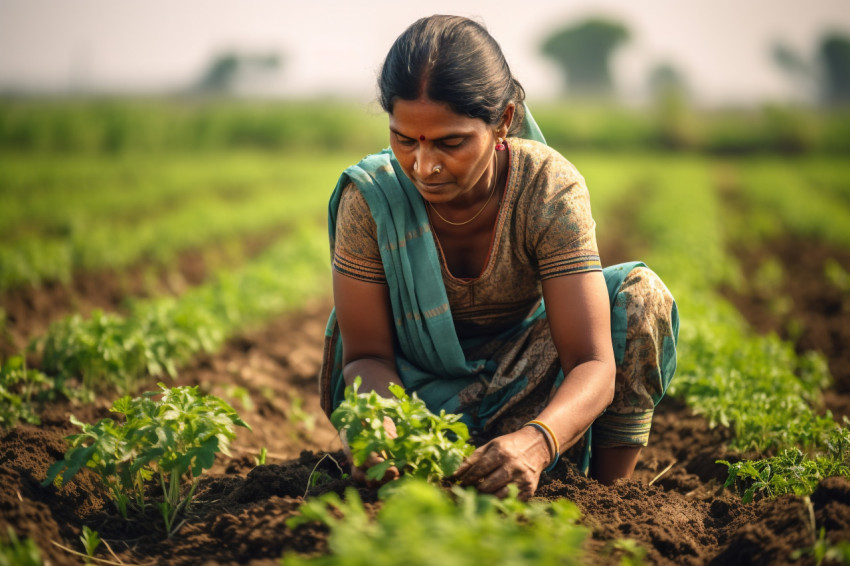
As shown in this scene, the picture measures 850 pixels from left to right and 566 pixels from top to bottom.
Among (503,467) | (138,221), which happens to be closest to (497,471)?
(503,467)

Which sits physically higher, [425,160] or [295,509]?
[425,160]

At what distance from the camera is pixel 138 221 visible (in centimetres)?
1208

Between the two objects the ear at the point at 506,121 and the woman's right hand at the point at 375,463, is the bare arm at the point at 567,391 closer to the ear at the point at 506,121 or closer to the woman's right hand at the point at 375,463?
the woman's right hand at the point at 375,463

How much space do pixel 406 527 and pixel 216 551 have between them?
1090 mm

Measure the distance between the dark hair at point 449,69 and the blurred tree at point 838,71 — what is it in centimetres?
8973

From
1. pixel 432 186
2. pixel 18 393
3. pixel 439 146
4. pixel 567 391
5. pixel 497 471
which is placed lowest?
pixel 18 393

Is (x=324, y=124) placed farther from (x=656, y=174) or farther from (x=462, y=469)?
(x=462, y=469)

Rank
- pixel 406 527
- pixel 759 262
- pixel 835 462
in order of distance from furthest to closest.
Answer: pixel 759 262 → pixel 835 462 → pixel 406 527

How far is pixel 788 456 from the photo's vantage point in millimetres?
2791

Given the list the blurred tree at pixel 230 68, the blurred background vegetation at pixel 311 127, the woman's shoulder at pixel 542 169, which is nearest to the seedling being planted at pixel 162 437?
the woman's shoulder at pixel 542 169

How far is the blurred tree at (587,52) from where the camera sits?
84.4 metres

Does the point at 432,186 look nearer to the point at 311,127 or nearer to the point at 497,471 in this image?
the point at 497,471

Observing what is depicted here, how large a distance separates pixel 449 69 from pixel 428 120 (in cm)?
18

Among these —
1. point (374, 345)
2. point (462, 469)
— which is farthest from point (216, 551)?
point (374, 345)
